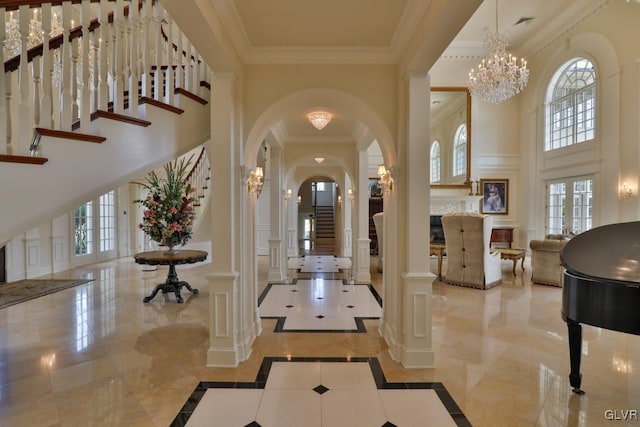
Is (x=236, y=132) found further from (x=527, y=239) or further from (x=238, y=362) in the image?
(x=527, y=239)

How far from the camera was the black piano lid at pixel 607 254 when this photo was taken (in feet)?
7.82

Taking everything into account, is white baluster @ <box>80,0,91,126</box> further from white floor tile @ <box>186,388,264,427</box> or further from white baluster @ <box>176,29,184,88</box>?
white floor tile @ <box>186,388,264,427</box>

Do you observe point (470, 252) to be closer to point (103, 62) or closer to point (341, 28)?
point (341, 28)

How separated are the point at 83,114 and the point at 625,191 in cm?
985

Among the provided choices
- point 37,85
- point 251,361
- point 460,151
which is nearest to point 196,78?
point 37,85

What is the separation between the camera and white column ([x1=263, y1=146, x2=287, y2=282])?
732 cm

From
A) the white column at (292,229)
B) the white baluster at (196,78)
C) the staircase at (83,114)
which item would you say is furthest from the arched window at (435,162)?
the staircase at (83,114)

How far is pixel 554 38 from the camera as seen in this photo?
9.41m

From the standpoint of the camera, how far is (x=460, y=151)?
11.3m

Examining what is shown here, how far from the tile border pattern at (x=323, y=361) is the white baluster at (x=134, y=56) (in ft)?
8.40

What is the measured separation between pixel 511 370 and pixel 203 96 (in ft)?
14.6

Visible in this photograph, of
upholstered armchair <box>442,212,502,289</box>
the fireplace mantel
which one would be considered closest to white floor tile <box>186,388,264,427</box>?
upholstered armchair <box>442,212,502,289</box>

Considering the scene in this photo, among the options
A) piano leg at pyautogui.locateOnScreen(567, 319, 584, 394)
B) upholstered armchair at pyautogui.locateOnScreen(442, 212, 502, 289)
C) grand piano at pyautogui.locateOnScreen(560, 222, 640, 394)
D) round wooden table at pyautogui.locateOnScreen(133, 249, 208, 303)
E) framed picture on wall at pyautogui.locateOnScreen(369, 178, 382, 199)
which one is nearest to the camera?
grand piano at pyautogui.locateOnScreen(560, 222, 640, 394)

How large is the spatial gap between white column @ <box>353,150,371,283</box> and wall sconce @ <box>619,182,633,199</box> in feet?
18.7
